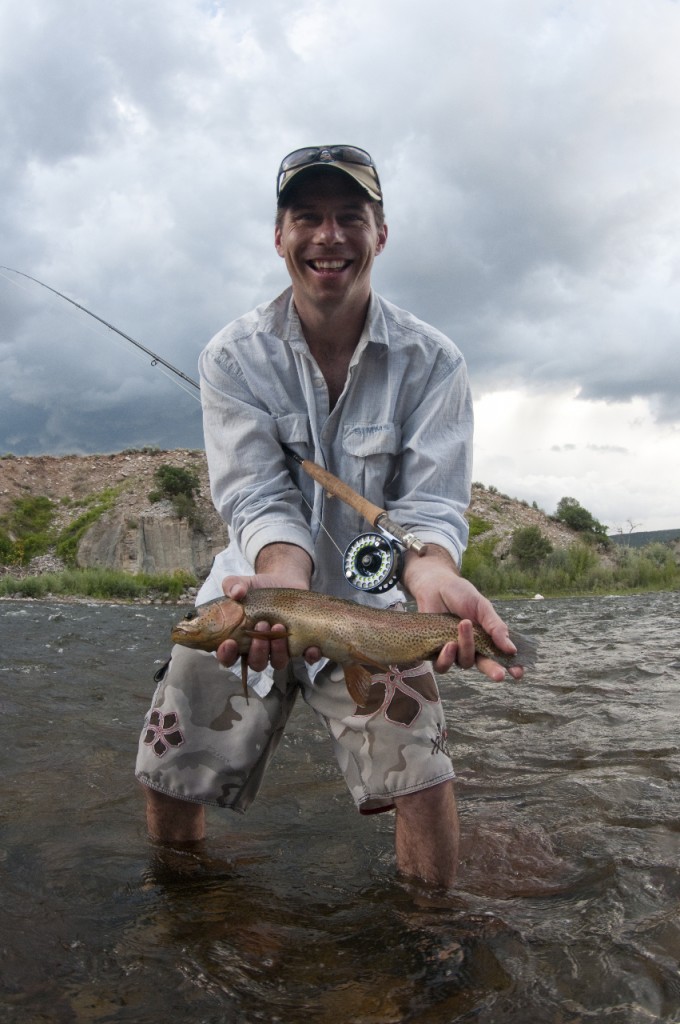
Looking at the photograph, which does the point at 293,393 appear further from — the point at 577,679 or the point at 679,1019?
the point at 577,679

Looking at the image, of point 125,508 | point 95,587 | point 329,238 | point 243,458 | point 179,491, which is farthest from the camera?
point 179,491

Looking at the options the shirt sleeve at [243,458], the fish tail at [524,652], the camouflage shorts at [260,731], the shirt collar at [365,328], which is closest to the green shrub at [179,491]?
the shirt sleeve at [243,458]

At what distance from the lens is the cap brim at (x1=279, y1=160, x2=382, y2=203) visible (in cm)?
364

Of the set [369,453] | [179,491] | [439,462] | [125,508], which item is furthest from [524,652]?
[125,508]

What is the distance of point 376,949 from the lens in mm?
2873

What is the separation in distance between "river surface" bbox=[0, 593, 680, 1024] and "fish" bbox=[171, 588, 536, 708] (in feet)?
3.29

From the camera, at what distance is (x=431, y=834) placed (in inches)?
135

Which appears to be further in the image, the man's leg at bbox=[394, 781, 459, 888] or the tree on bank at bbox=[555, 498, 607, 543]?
the tree on bank at bbox=[555, 498, 607, 543]

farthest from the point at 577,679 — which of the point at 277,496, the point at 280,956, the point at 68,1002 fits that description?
the point at 68,1002

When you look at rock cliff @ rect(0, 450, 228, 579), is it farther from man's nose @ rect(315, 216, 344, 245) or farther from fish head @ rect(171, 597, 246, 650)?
fish head @ rect(171, 597, 246, 650)

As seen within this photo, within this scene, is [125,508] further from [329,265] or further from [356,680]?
[356,680]

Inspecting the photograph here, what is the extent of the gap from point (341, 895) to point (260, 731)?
772 mm

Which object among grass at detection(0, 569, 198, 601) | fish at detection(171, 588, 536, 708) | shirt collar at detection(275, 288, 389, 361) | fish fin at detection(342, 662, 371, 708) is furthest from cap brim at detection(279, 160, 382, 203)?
grass at detection(0, 569, 198, 601)

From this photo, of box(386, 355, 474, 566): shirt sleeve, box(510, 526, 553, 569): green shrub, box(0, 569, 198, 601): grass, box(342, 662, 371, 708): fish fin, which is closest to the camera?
box(342, 662, 371, 708): fish fin
